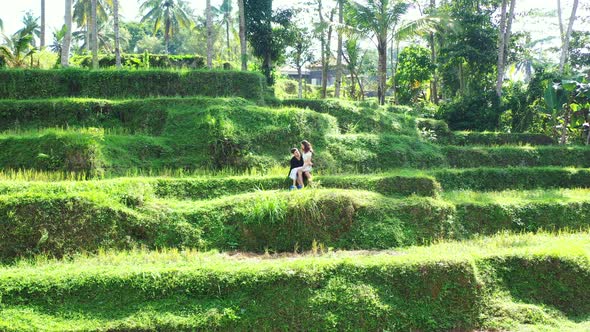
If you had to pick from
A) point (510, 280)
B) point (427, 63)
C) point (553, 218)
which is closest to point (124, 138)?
point (510, 280)

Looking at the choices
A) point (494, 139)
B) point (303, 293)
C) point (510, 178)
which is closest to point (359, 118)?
point (510, 178)

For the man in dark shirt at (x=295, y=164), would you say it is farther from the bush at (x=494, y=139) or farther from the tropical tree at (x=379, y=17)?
the tropical tree at (x=379, y=17)

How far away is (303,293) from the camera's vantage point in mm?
7895

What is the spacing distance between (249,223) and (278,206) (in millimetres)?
686

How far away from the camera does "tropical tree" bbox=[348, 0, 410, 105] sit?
76.5 ft

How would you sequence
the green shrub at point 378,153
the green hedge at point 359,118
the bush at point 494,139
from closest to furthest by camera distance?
the green shrub at point 378,153
the green hedge at point 359,118
the bush at point 494,139

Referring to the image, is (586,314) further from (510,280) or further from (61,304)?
(61,304)

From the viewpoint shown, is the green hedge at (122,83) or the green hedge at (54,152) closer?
the green hedge at (54,152)

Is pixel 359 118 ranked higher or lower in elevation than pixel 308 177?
higher

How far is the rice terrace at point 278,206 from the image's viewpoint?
307 inches

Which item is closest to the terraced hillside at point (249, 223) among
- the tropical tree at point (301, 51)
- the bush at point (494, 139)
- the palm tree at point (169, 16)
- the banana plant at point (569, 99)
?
the bush at point (494, 139)

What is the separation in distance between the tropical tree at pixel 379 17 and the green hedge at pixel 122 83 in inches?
303

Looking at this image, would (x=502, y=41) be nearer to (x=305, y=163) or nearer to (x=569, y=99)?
(x=569, y=99)

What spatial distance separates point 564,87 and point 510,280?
14.5 m
